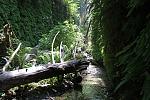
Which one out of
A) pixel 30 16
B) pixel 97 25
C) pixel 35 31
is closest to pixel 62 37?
pixel 35 31

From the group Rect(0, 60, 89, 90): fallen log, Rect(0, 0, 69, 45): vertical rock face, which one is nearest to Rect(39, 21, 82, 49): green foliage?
Rect(0, 0, 69, 45): vertical rock face

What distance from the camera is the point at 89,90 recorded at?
7281 mm

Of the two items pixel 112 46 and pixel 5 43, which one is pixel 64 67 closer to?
pixel 5 43

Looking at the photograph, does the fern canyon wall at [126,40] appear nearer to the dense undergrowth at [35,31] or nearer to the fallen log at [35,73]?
the fallen log at [35,73]

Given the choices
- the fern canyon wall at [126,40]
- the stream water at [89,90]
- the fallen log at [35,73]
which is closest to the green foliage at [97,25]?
the fern canyon wall at [126,40]

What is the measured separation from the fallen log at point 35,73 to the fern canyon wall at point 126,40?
2.33 metres

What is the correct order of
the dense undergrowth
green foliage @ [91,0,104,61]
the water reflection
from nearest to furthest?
green foliage @ [91,0,104,61], the water reflection, the dense undergrowth

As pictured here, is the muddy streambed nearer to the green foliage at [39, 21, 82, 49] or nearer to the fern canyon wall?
the fern canyon wall

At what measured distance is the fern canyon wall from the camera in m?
2.48

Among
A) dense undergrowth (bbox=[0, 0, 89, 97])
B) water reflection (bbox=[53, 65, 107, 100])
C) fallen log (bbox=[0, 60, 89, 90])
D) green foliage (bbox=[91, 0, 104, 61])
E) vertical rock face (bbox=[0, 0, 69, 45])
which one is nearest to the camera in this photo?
green foliage (bbox=[91, 0, 104, 61])

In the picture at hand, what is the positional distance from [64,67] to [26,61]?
5.44ft

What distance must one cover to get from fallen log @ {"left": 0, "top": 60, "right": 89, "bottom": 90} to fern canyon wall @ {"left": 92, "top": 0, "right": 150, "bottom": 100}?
2.33 meters

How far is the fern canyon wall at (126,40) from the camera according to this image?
2476 millimetres

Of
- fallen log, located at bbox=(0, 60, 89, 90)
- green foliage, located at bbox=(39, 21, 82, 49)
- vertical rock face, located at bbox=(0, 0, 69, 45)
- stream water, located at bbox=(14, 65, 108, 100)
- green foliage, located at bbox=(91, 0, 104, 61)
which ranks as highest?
vertical rock face, located at bbox=(0, 0, 69, 45)
